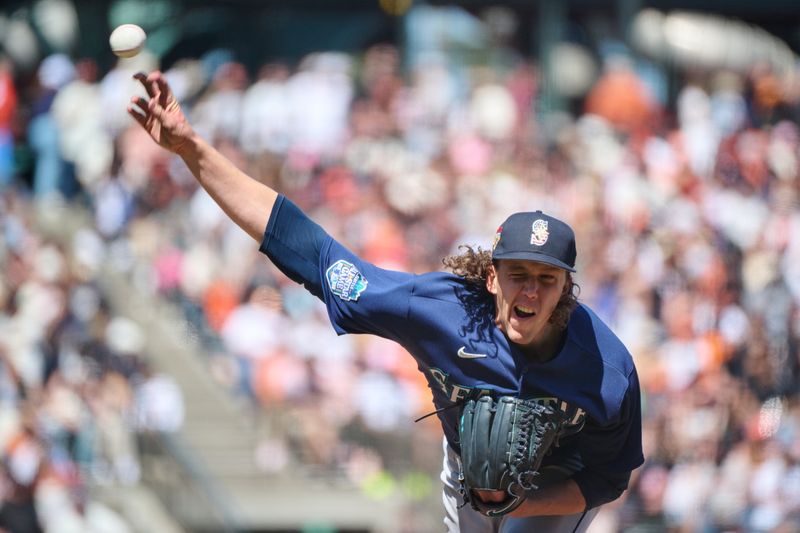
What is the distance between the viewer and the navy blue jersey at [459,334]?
4.13 metres

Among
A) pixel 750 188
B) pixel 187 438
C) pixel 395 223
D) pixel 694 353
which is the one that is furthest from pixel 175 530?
pixel 750 188

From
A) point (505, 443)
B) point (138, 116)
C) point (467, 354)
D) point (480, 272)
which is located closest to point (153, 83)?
point (138, 116)

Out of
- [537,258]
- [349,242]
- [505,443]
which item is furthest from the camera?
[349,242]

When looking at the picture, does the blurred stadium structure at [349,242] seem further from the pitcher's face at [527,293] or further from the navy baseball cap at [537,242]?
the navy baseball cap at [537,242]

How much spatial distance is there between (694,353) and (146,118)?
6.71 m

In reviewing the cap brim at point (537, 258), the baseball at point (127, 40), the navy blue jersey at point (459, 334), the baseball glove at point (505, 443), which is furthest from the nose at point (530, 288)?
the baseball at point (127, 40)

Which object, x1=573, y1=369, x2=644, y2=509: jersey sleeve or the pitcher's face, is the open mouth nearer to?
the pitcher's face

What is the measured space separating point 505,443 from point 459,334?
375 mm

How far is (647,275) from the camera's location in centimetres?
1064

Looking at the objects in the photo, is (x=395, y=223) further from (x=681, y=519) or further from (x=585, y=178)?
(x=681, y=519)

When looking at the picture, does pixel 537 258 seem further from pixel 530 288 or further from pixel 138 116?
pixel 138 116

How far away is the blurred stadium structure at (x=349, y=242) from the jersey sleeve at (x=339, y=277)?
5.16 meters

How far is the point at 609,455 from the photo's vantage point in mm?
4383

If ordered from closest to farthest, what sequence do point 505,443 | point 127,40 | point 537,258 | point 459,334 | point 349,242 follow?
1. point 537,258
2. point 505,443
3. point 459,334
4. point 127,40
5. point 349,242
